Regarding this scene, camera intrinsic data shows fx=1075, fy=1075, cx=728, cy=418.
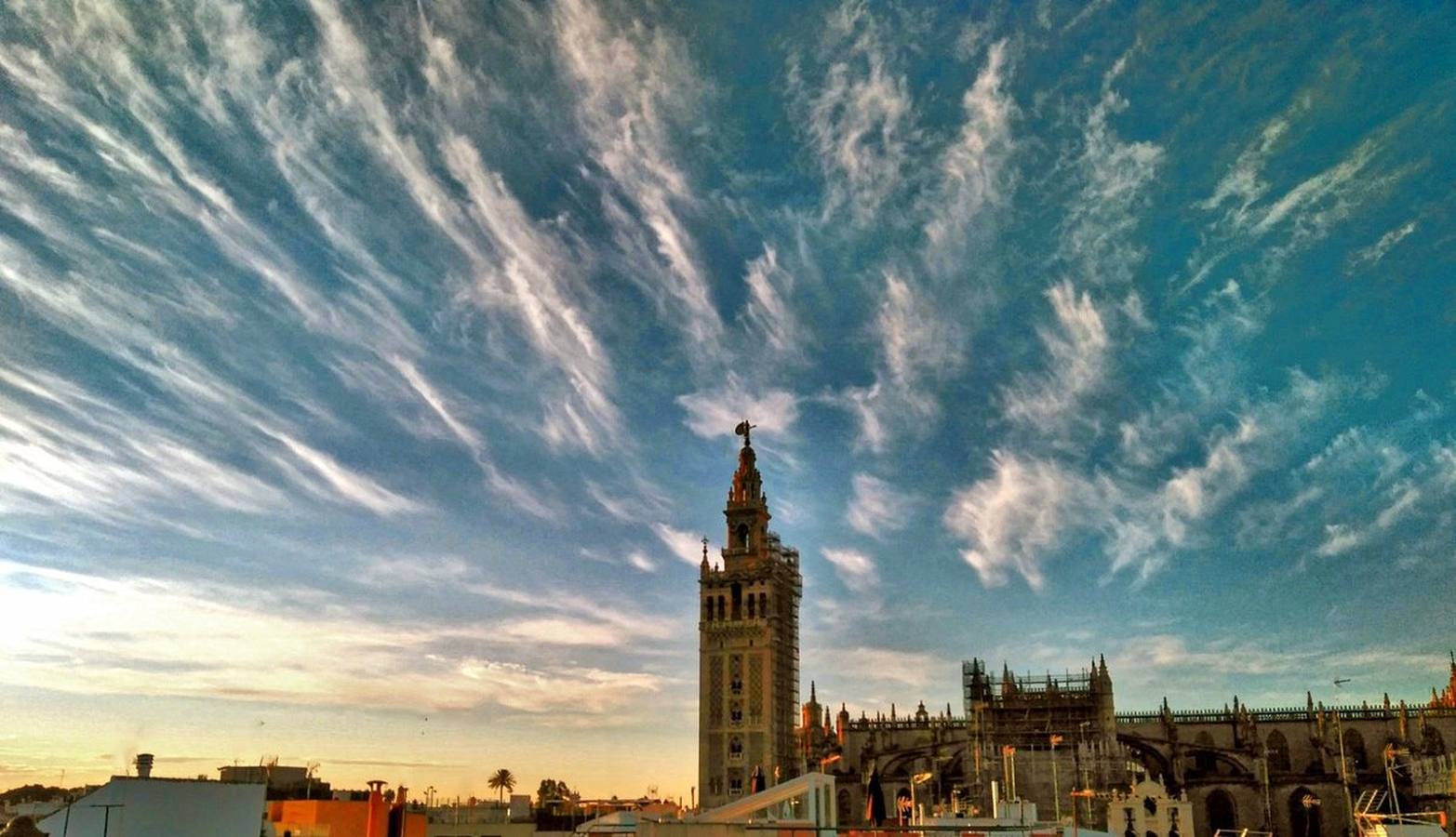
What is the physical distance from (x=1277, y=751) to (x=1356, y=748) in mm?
6363

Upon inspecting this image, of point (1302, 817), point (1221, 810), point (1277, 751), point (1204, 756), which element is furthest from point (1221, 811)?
point (1277, 751)

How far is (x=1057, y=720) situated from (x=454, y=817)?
5355cm

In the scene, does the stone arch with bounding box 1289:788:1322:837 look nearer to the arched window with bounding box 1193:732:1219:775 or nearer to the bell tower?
the arched window with bounding box 1193:732:1219:775

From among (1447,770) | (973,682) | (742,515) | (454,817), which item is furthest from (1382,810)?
(454,817)

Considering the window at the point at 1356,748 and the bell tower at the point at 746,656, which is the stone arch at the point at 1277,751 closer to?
the window at the point at 1356,748

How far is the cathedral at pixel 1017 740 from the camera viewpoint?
8781 cm

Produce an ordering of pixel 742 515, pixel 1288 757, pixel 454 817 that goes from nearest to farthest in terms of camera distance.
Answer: pixel 454 817
pixel 1288 757
pixel 742 515

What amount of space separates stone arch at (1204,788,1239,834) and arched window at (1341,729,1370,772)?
12830 mm

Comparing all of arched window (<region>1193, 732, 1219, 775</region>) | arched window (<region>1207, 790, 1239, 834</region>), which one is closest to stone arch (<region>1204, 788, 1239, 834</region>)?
A: arched window (<region>1207, 790, 1239, 834</region>)

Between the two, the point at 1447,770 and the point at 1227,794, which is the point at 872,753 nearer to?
the point at 1227,794

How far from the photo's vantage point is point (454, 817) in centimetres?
6912

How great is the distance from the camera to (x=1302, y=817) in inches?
3450

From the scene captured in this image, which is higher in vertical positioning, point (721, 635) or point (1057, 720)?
point (721, 635)

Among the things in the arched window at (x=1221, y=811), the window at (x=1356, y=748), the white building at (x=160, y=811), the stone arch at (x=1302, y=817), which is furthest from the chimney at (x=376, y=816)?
the window at (x=1356, y=748)
